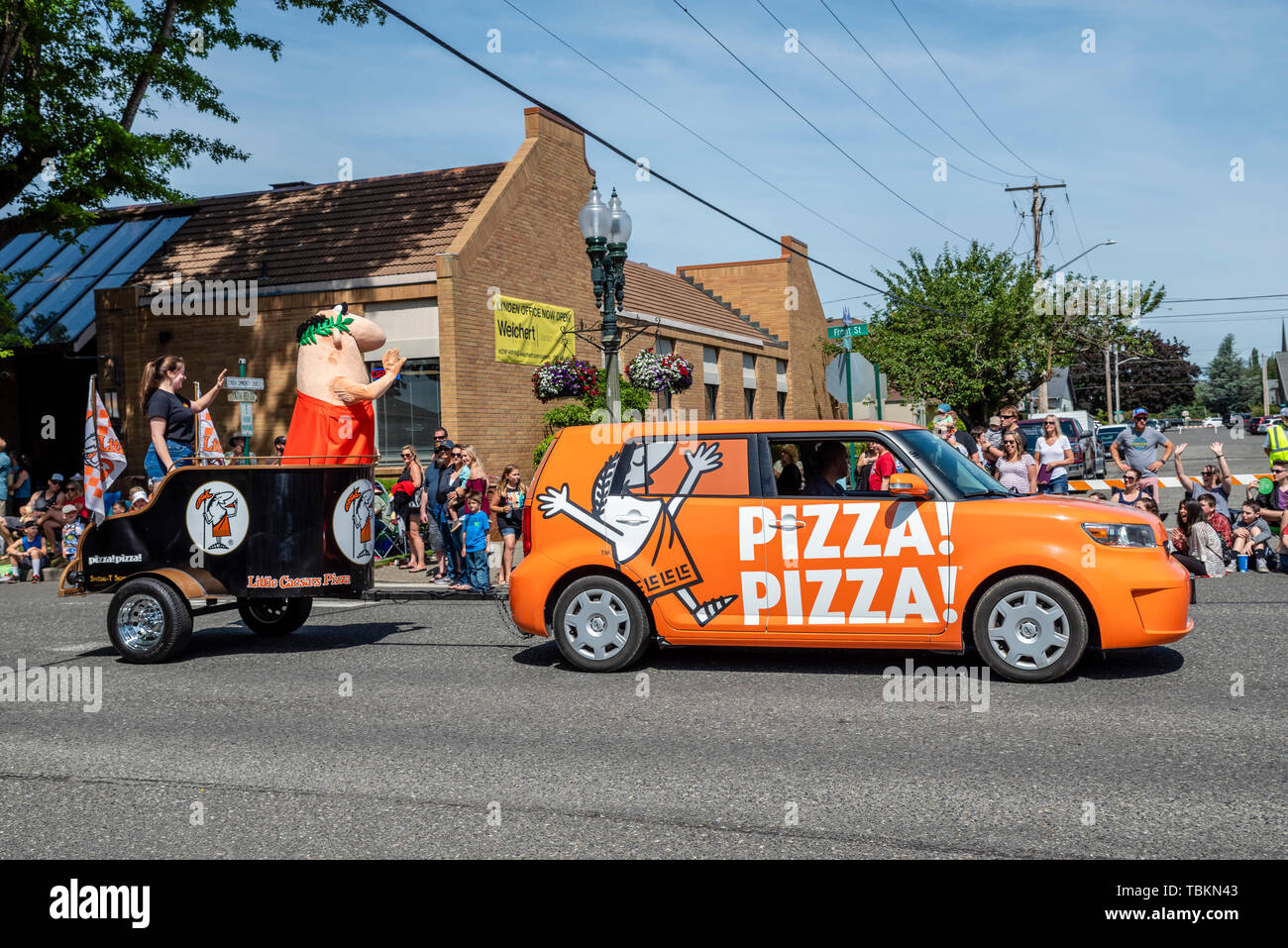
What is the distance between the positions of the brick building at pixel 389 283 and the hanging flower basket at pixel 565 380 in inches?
11.7

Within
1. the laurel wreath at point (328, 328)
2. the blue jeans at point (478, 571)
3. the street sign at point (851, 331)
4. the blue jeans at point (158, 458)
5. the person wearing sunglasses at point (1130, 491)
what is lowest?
the blue jeans at point (478, 571)

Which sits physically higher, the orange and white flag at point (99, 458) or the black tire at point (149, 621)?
the orange and white flag at point (99, 458)

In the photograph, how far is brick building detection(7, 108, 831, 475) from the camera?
2064cm

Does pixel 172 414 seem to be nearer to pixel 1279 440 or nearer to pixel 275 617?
pixel 275 617

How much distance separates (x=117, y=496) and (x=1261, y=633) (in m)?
14.6

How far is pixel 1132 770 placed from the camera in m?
5.39

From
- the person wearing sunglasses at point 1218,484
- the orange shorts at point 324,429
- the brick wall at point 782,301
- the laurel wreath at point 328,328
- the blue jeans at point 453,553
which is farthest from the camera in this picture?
the brick wall at point 782,301

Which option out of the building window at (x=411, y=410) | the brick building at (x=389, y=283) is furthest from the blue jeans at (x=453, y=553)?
the building window at (x=411, y=410)

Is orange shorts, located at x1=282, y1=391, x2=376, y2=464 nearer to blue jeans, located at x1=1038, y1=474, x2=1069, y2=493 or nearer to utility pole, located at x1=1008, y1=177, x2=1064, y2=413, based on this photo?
blue jeans, located at x1=1038, y1=474, x2=1069, y2=493

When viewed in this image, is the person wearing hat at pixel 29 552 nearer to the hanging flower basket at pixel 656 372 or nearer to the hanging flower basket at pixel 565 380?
the hanging flower basket at pixel 565 380

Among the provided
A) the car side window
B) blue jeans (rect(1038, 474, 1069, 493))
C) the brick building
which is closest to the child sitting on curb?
blue jeans (rect(1038, 474, 1069, 493))

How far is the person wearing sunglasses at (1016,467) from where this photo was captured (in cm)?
1289
